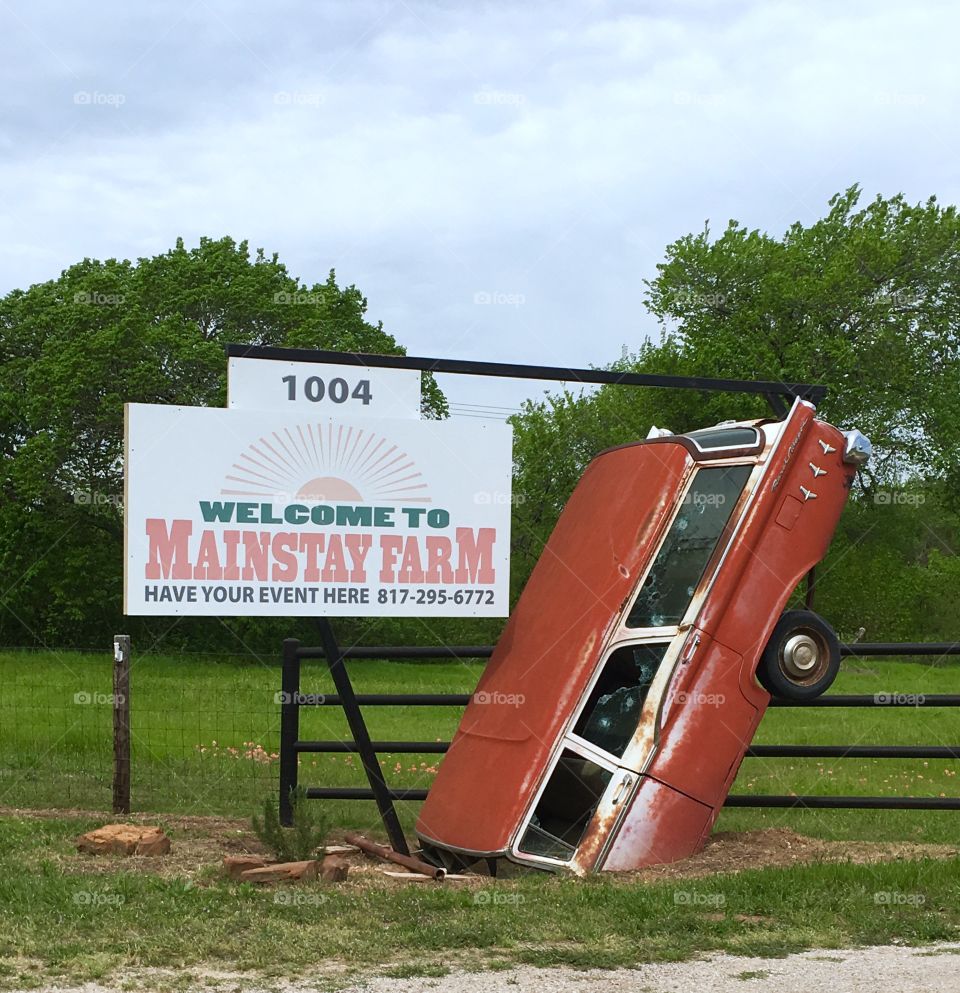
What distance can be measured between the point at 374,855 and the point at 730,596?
258 cm

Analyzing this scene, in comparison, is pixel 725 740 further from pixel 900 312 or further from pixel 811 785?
pixel 900 312

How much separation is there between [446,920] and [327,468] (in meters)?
3.04

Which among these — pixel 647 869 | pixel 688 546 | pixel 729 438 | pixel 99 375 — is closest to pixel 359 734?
pixel 647 869

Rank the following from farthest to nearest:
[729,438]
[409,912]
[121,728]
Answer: [121,728] < [729,438] < [409,912]

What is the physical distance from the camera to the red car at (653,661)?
275 inches

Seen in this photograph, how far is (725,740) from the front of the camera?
7.18 meters

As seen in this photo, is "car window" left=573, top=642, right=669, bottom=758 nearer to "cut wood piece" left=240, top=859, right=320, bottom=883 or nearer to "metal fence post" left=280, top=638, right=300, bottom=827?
"cut wood piece" left=240, top=859, right=320, bottom=883

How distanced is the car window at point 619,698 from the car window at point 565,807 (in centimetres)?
16

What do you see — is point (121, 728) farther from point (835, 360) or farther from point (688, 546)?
point (835, 360)

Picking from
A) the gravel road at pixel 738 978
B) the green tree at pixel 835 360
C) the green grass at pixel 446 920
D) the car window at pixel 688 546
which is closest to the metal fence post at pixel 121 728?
the green grass at pixel 446 920

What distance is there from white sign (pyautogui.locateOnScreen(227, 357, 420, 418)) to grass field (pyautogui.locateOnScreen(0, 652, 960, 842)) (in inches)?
125

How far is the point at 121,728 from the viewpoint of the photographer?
9.51 m

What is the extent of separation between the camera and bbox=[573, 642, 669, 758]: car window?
283 inches

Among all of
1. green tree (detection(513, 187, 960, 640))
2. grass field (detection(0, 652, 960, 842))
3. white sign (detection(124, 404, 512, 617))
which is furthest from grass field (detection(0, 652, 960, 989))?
green tree (detection(513, 187, 960, 640))
